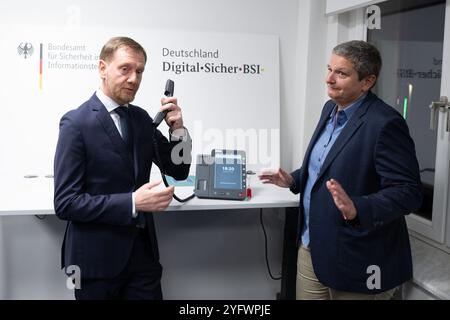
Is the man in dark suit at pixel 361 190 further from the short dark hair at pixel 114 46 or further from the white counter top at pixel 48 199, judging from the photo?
the short dark hair at pixel 114 46

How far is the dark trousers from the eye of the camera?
59.3 inches

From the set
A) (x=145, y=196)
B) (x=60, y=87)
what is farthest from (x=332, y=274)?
(x=60, y=87)

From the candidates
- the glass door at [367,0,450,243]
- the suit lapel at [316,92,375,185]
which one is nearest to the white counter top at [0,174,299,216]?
the suit lapel at [316,92,375,185]

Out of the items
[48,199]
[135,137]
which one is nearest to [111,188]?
[135,137]

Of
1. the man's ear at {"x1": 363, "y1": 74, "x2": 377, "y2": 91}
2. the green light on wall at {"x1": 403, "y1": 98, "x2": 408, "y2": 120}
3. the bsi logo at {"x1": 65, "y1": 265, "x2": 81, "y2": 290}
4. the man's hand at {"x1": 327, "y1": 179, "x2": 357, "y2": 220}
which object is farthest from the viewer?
the green light on wall at {"x1": 403, "y1": 98, "x2": 408, "y2": 120}

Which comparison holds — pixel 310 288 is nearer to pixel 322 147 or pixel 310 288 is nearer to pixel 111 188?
pixel 322 147

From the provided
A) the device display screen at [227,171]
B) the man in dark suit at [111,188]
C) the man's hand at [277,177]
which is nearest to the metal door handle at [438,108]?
the man's hand at [277,177]

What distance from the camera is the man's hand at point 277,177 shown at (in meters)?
1.88

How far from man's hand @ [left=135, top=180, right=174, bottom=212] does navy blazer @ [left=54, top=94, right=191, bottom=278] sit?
0.12 ft

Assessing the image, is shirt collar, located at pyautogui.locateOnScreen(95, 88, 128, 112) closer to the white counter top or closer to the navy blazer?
the navy blazer

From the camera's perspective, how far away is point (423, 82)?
2123mm
